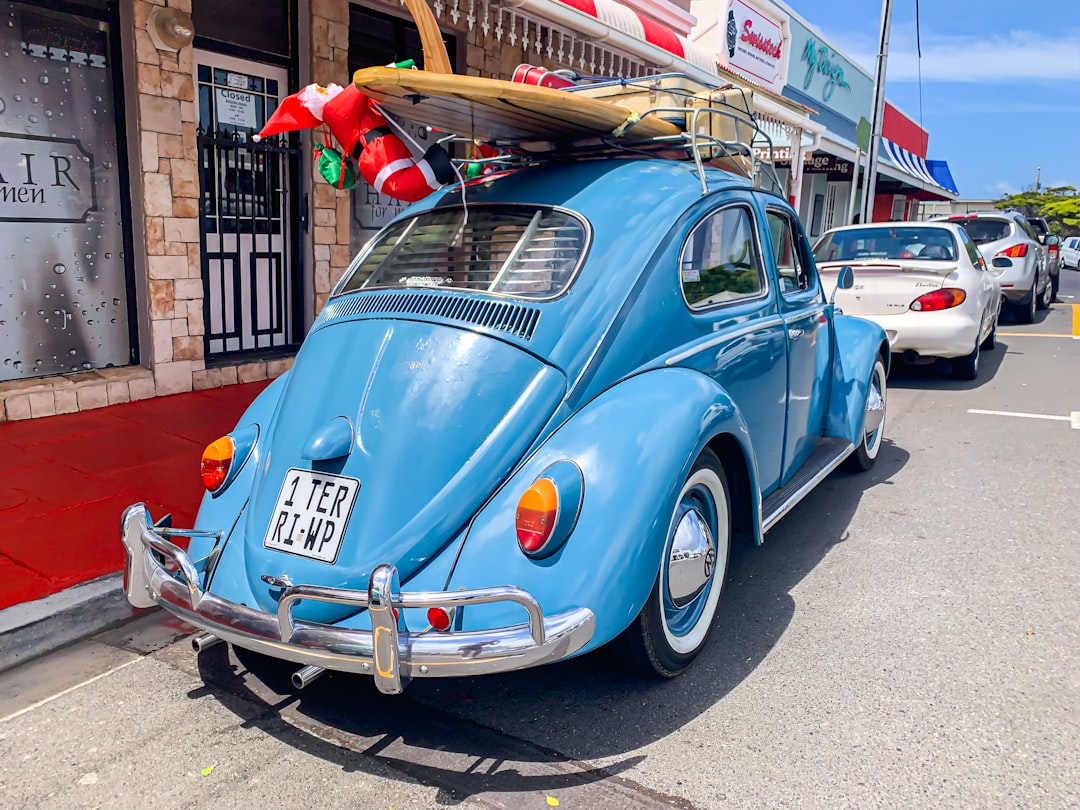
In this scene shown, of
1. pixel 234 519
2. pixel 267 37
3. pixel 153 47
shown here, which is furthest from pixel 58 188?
pixel 234 519

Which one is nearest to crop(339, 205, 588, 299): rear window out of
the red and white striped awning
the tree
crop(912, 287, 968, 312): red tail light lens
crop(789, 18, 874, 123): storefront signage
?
the red and white striped awning

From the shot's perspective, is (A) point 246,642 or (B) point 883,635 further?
(B) point 883,635

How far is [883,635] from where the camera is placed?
3471 mm

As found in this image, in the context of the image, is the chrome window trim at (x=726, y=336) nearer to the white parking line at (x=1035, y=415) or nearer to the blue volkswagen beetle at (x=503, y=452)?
the blue volkswagen beetle at (x=503, y=452)

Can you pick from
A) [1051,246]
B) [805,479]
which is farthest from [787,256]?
[1051,246]

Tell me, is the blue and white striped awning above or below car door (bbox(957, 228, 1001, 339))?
above

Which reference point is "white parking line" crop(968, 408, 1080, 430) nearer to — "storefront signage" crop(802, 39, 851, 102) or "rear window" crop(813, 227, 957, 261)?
"rear window" crop(813, 227, 957, 261)

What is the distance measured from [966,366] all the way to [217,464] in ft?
26.5

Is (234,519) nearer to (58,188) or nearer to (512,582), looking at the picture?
(512,582)

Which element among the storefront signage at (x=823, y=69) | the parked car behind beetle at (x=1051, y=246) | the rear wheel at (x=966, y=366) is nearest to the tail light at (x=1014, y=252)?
the parked car behind beetle at (x=1051, y=246)

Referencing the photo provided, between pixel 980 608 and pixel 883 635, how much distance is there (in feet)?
1.95

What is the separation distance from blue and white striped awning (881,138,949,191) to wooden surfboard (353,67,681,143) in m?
21.6

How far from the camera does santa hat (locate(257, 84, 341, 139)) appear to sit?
3746 mm

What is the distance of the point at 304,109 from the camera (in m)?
3.80
